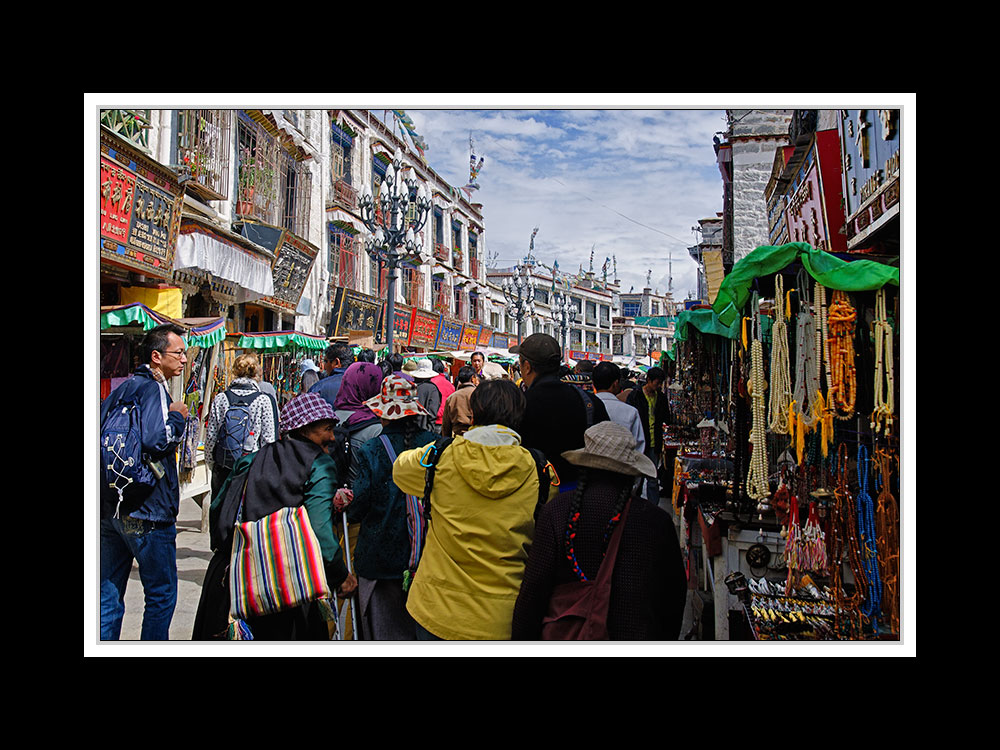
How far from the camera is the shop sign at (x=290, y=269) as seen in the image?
11852 millimetres

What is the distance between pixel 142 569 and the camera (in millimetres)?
3232

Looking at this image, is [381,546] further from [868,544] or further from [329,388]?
[329,388]

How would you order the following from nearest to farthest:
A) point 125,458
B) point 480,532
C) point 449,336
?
point 480,532 < point 125,458 < point 449,336

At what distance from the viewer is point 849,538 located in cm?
345

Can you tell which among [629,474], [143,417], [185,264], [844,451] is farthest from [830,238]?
[185,264]

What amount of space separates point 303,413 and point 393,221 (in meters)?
9.01

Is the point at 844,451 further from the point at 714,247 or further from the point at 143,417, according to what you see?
the point at 714,247

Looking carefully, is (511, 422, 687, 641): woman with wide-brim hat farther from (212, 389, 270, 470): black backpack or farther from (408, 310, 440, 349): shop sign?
(408, 310, 440, 349): shop sign

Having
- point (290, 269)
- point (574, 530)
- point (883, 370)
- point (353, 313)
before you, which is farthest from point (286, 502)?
point (353, 313)

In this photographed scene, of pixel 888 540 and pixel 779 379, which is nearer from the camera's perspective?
pixel 888 540

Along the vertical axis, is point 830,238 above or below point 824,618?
above

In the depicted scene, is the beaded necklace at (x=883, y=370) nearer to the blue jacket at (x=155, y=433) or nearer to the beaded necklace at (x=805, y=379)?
the beaded necklace at (x=805, y=379)

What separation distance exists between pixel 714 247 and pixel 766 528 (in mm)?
18472

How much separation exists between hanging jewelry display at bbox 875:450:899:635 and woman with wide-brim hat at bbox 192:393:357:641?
2470 millimetres
